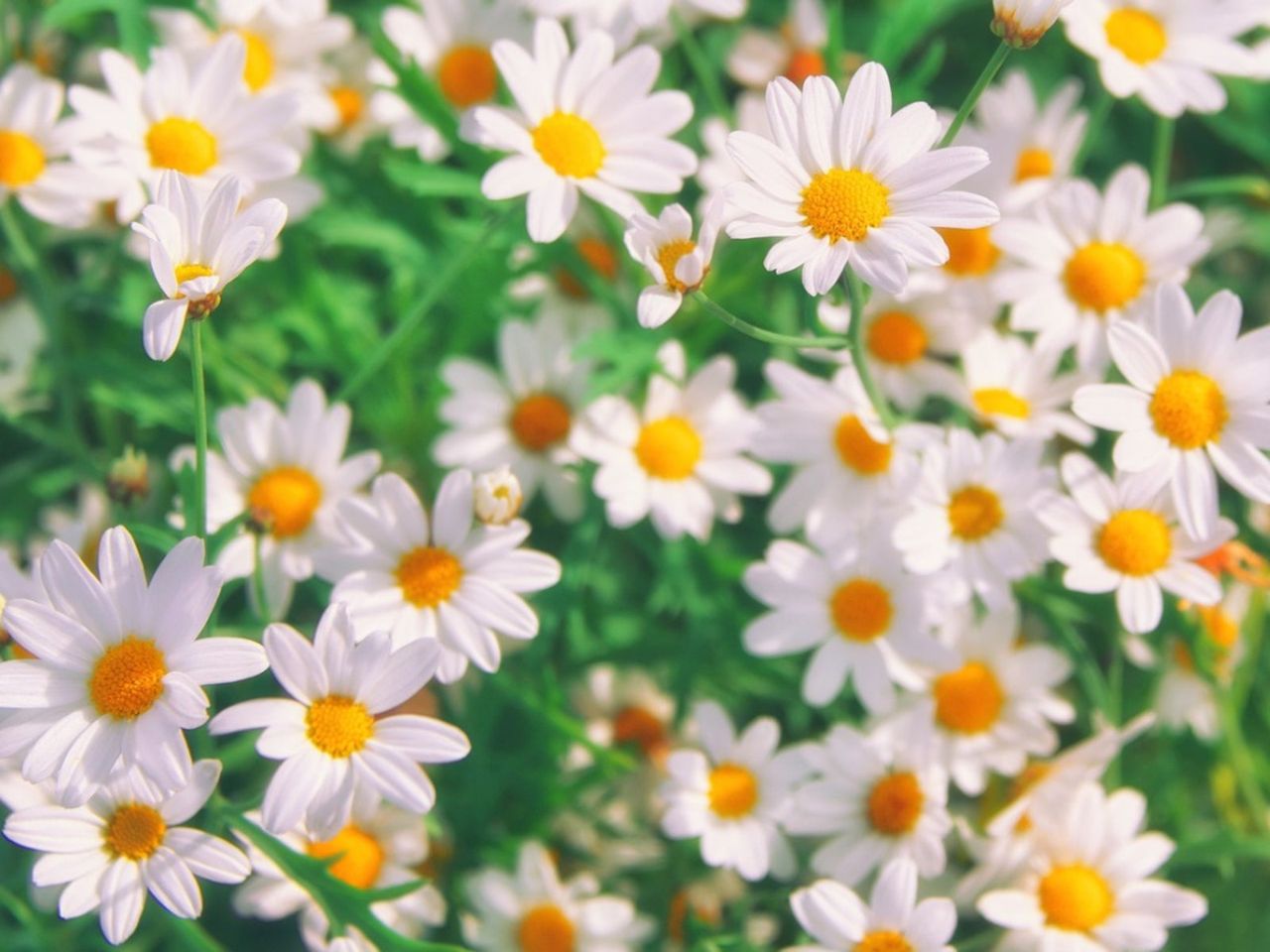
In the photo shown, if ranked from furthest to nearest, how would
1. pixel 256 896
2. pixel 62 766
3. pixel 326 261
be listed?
pixel 326 261
pixel 256 896
pixel 62 766

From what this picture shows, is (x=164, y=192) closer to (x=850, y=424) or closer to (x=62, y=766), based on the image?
(x=62, y=766)

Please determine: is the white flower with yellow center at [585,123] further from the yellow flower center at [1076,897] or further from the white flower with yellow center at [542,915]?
the yellow flower center at [1076,897]

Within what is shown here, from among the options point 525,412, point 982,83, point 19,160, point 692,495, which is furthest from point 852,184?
point 19,160

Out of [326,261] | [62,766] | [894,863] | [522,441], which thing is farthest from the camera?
[326,261]

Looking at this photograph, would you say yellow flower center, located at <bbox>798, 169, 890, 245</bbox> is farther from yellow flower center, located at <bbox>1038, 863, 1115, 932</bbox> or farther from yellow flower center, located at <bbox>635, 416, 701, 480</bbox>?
yellow flower center, located at <bbox>1038, 863, 1115, 932</bbox>

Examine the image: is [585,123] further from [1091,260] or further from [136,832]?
[136,832]

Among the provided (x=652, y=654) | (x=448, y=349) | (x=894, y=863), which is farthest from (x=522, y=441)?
(x=894, y=863)

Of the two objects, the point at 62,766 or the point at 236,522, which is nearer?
the point at 62,766
